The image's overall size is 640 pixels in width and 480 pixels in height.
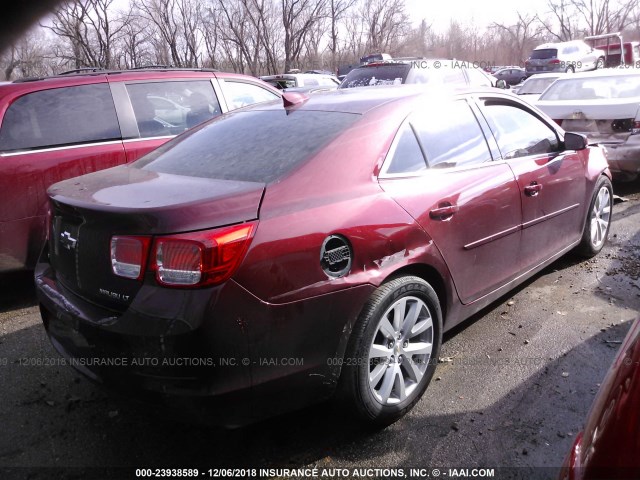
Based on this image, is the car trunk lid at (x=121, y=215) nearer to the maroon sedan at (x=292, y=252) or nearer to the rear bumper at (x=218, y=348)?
the maroon sedan at (x=292, y=252)

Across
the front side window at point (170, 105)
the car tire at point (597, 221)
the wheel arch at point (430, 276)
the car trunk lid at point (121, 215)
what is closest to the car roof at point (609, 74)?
the car tire at point (597, 221)

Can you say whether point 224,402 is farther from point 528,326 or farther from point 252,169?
point 528,326

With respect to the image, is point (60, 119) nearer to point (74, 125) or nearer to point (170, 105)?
point (74, 125)

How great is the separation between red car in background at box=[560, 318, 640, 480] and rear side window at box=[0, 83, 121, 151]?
4068 millimetres

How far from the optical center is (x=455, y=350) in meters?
3.28

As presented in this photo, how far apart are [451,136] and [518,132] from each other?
867 millimetres

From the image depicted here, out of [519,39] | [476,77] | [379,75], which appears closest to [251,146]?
[379,75]

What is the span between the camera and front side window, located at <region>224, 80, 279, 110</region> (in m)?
5.43

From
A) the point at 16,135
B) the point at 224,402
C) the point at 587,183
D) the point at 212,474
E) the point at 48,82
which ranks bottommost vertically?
the point at 212,474

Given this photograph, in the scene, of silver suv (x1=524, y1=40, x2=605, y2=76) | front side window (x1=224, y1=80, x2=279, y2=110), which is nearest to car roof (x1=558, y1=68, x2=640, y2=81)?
front side window (x1=224, y1=80, x2=279, y2=110)

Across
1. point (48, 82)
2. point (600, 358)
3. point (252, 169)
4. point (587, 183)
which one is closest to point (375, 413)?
point (252, 169)

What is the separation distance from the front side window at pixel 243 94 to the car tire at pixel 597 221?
10.6 feet

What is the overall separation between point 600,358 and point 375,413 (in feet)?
5.02

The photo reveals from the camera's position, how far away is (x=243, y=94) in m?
5.60
